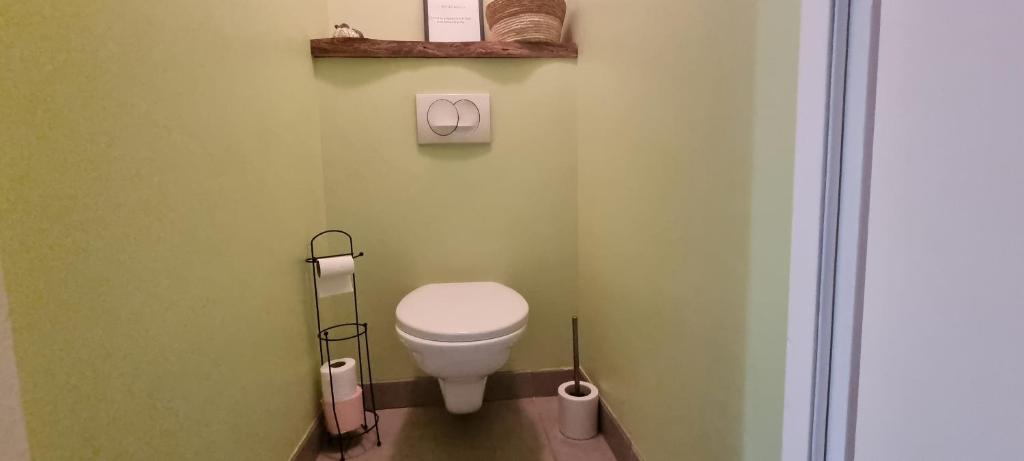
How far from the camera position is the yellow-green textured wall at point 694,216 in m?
0.69

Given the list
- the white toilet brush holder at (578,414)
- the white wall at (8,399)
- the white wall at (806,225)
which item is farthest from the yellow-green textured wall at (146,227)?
the white wall at (806,225)

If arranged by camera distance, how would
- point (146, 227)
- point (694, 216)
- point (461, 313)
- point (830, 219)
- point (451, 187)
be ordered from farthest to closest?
point (451, 187) → point (461, 313) → point (694, 216) → point (146, 227) → point (830, 219)

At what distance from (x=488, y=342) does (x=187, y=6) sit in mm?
957

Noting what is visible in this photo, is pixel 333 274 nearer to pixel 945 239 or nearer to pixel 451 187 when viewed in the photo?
pixel 451 187

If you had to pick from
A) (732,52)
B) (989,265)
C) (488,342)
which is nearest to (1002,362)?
A: (989,265)

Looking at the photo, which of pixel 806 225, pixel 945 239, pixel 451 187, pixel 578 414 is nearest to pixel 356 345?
pixel 451 187

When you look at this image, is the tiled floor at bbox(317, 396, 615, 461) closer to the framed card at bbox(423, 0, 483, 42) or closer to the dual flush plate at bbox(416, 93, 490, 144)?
the dual flush plate at bbox(416, 93, 490, 144)

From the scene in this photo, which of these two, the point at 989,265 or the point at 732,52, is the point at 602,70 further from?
the point at 989,265

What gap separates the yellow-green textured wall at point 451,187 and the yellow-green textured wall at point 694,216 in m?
0.30

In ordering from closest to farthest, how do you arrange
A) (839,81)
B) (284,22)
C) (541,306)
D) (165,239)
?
1. (839,81)
2. (165,239)
3. (284,22)
4. (541,306)

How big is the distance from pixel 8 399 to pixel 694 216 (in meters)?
1.00

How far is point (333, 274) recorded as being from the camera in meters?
1.45

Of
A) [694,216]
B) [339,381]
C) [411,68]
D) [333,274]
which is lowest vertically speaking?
[339,381]

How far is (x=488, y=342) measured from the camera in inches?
47.9
